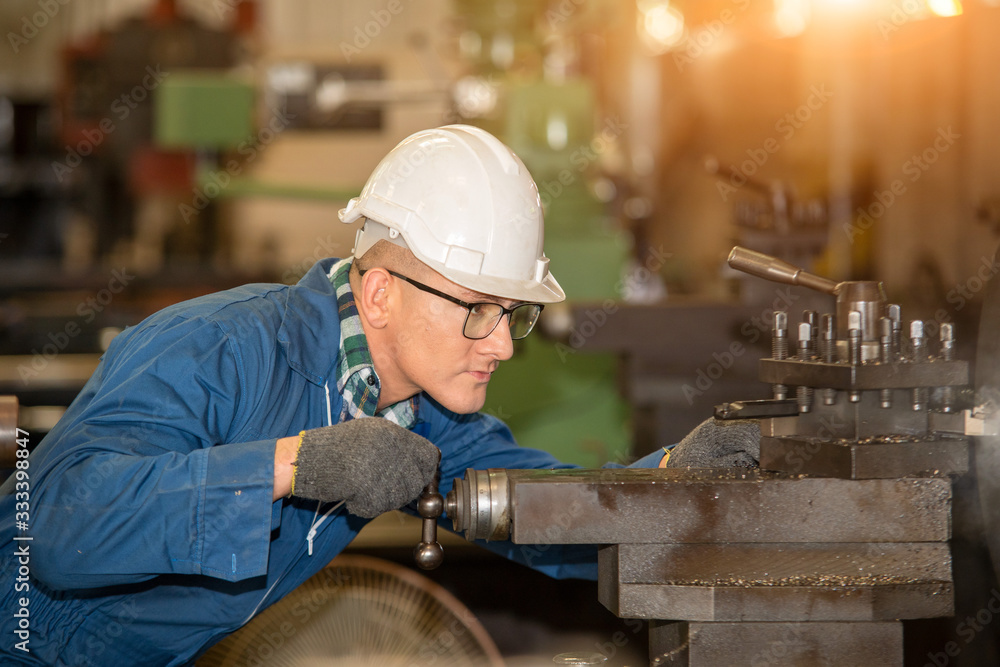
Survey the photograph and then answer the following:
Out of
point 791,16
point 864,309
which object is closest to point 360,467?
point 864,309

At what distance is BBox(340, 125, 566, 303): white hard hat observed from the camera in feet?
4.59

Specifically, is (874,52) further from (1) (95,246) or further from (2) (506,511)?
(1) (95,246)

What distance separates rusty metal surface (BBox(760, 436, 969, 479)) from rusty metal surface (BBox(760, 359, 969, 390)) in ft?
0.25

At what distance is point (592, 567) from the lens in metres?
1.58

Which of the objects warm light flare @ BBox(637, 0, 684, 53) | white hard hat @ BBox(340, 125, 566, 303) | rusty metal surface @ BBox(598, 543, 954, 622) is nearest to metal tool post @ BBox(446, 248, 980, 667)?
rusty metal surface @ BBox(598, 543, 954, 622)

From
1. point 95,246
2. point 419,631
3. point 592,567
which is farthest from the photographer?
point 95,246

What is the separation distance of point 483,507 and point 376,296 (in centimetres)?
43

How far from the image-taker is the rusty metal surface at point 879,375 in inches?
44.5

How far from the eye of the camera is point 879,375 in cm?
114

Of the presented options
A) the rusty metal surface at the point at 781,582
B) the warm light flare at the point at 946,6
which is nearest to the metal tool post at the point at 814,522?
the rusty metal surface at the point at 781,582

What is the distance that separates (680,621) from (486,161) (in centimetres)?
75

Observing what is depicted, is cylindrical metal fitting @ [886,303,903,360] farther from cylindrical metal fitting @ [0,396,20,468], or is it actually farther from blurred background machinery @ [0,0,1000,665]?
cylindrical metal fitting @ [0,396,20,468]

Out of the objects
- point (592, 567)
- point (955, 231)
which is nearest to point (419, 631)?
point (592, 567)

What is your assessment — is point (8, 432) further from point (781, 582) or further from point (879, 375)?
point (879, 375)
